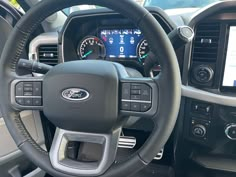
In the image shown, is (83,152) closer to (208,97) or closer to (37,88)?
(37,88)

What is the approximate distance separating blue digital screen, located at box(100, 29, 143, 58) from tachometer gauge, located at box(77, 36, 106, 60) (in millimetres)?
21

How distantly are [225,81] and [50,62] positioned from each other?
773mm

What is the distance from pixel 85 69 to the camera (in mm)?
971

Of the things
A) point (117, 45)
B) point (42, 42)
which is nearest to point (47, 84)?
point (117, 45)

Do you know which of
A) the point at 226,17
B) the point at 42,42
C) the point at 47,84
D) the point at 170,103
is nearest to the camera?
the point at 170,103

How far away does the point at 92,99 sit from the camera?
3.07 feet

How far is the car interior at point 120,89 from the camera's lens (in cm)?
90

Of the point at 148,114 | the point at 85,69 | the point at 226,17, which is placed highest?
the point at 226,17

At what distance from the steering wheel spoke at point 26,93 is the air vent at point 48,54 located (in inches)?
20.1

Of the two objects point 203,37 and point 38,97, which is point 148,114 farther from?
point 203,37

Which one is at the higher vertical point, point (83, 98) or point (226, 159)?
point (83, 98)

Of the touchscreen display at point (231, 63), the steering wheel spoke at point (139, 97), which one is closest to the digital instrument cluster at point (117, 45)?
the touchscreen display at point (231, 63)

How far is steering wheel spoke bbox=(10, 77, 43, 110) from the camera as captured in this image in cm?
100

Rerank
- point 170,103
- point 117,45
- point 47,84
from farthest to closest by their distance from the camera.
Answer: point 117,45, point 47,84, point 170,103
